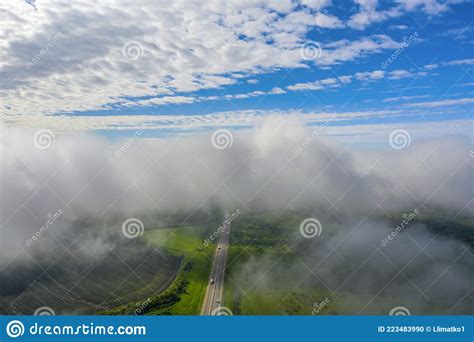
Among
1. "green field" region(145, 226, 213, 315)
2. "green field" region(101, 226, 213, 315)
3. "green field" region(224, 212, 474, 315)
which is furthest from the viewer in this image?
"green field" region(145, 226, 213, 315)

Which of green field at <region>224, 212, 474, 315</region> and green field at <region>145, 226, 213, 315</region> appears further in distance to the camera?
green field at <region>145, 226, 213, 315</region>

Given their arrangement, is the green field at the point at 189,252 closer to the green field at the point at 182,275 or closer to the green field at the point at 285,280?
the green field at the point at 182,275

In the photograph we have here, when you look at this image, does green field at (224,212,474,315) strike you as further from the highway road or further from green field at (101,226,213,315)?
green field at (101,226,213,315)

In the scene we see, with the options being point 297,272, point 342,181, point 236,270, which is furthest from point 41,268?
point 342,181

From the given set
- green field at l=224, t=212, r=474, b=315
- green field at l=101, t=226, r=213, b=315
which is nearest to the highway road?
green field at l=101, t=226, r=213, b=315

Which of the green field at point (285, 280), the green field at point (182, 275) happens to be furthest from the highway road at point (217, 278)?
the green field at point (285, 280)

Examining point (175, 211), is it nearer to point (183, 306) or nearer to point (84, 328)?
point (183, 306)

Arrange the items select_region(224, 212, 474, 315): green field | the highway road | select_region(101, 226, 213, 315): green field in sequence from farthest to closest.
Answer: select_region(101, 226, 213, 315): green field
select_region(224, 212, 474, 315): green field
the highway road

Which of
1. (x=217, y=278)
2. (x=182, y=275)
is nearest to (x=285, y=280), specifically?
(x=217, y=278)
